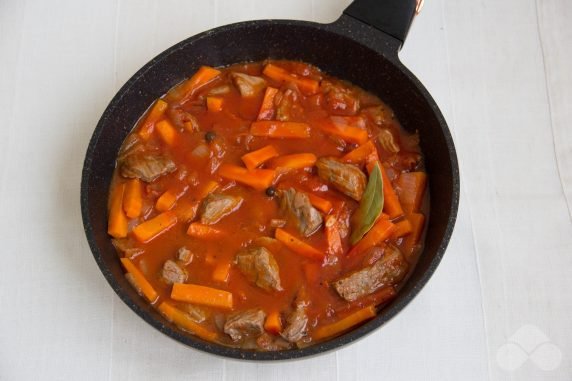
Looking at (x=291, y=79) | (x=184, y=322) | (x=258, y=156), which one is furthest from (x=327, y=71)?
(x=184, y=322)

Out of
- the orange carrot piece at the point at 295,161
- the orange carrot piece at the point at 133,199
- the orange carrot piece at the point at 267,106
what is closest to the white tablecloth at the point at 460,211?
the orange carrot piece at the point at 133,199

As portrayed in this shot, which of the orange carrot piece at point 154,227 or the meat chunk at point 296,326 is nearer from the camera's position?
the meat chunk at point 296,326

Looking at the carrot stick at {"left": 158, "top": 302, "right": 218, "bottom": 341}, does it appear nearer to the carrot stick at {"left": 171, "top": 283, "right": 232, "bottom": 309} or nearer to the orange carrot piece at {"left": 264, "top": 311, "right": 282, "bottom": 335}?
the carrot stick at {"left": 171, "top": 283, "right": 232, "bottom": 309}

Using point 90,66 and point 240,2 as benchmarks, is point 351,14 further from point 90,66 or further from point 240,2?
point 90,66

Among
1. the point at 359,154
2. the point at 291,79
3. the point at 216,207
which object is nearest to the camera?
the point at 216,207

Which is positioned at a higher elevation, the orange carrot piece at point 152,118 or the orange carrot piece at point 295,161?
the orange carrot piece at point 152,118

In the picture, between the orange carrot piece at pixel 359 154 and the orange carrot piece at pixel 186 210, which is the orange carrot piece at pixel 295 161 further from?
the orange carrot piece at pixel 186 210

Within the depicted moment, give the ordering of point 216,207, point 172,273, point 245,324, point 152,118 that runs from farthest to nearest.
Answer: point 152,118 < point 216,207 < point 172,273 < point 245,324

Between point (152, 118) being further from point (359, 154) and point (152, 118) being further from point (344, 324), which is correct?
point (344, 324)
